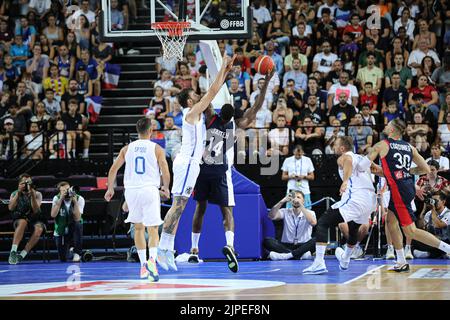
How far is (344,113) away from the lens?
760 inches

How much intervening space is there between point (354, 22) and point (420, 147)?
466 centimetres

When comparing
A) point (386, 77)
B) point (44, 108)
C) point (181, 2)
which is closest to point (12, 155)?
point (44, 108)

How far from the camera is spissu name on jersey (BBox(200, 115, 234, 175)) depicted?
13.1 m

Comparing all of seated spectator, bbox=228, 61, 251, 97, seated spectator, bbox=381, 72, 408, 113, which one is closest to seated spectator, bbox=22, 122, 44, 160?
seated spectator, bbox=228, 61, 251, 97

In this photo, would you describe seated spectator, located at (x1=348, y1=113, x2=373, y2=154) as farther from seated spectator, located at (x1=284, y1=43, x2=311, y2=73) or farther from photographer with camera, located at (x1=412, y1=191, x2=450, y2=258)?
seated spectator, located at (x1=284, y1=43, x2=311, y2=73)

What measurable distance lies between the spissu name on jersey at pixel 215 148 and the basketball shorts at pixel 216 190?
106mm

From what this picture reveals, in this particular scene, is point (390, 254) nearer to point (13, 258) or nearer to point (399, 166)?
point (399, 166)

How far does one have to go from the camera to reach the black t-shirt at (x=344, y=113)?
19188 millimetres

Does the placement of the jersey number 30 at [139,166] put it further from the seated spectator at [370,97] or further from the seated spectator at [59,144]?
the seated spectator at [370,97]

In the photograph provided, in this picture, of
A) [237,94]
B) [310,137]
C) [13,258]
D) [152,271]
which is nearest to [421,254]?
[310,137]

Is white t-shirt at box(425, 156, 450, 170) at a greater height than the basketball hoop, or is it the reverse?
the basketball hoop

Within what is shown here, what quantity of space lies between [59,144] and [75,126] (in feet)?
2.28

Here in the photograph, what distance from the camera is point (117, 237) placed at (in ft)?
62.3

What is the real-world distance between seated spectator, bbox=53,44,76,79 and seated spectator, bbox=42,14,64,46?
89 centimetres
